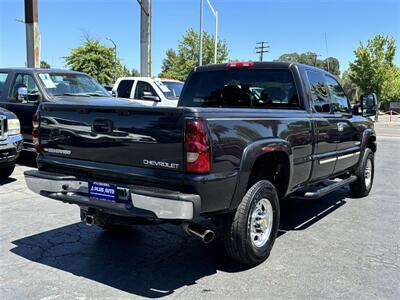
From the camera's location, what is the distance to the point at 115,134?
386 centimetres

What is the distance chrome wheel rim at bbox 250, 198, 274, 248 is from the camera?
4242 mm

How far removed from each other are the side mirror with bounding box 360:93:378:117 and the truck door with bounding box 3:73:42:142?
237 inches

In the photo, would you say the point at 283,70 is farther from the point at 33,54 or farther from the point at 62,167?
the point at 33,54

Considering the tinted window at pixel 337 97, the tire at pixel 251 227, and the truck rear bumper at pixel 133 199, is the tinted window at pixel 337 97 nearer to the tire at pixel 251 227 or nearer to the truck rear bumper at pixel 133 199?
the tire at pixel 251 227

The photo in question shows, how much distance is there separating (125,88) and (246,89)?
810 centimetres

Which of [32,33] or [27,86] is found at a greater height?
[32,33]

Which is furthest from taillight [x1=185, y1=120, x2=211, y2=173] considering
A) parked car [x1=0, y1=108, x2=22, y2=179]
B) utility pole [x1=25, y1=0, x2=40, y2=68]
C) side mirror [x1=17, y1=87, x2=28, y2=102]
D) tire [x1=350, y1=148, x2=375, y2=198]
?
utility pole [x1=25, y1=0, x2=40, y2=68]

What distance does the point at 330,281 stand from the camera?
13.0ft

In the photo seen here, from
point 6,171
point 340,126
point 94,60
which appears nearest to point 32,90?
point 6,171

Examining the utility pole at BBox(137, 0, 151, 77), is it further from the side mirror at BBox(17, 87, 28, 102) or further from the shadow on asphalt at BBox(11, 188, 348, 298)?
the shadow on asphalt at BBox(11, 188, 348, 298)

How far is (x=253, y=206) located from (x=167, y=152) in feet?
3.36

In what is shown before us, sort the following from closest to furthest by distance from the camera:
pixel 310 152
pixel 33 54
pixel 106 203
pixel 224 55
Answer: pixel 106 203
pixel 310 152
pixel 33 54
pixel 224 55

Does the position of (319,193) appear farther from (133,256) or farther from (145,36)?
(145,36)

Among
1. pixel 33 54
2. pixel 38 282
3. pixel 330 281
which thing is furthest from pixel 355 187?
pixel 33 54
